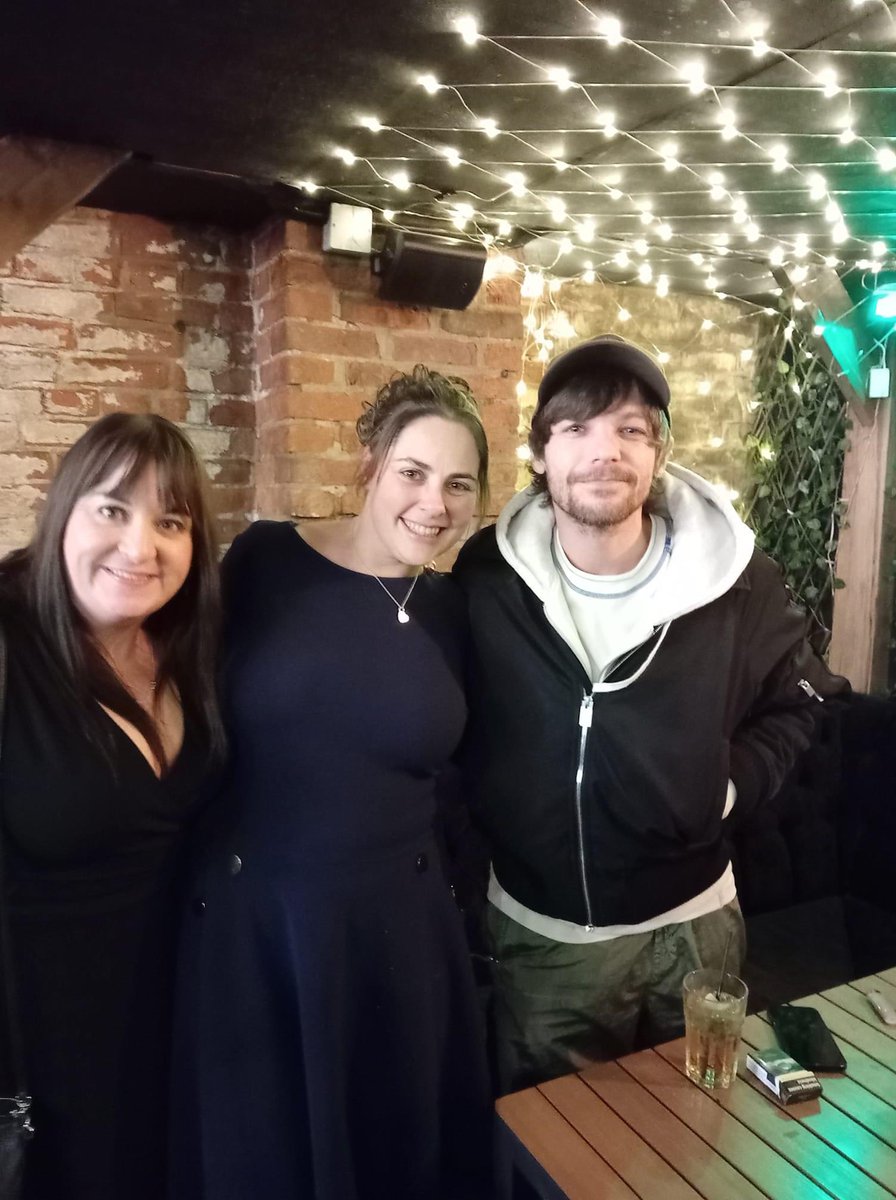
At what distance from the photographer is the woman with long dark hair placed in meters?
1.20

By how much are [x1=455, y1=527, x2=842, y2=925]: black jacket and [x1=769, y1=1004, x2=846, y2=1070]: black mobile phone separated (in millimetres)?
237

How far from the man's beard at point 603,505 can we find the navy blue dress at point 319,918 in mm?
321

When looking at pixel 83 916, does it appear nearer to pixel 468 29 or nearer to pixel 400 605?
pixel 400 605

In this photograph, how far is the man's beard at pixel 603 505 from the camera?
4.81ft

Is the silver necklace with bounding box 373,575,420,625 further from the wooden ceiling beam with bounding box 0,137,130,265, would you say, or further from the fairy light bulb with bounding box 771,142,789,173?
the fairy light bulb with bounding box 771,142,789,173

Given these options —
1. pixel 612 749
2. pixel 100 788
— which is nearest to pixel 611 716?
pixel 612 749

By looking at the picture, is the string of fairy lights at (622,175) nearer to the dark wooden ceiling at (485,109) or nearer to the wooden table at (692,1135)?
the dark wooden ceiling at (485,109)

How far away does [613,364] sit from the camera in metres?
1.53

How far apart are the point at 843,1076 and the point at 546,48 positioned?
164 centimetres

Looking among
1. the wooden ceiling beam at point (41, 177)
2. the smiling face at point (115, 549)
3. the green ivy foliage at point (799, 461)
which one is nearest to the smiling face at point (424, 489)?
the smiling face at point (115, 549)

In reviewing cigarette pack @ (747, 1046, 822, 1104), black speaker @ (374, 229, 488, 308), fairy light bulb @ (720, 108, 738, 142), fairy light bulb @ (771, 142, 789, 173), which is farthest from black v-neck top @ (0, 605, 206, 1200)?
fairy light bulb @ (771, 142, 789, 173)

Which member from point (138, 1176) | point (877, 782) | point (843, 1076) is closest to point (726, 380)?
point (877, 782)

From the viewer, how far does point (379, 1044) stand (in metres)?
1.44

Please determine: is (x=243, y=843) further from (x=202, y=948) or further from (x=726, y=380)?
(x=726, y=380)
